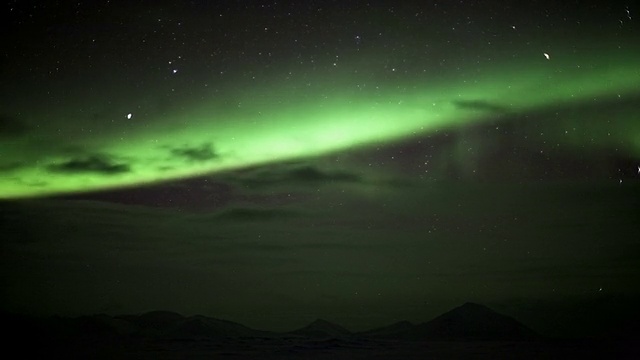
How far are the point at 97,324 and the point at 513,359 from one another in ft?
142

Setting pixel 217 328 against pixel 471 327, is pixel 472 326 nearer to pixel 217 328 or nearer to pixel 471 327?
pixel 471 327

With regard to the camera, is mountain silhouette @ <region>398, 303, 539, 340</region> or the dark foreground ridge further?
mountain silhouette @ <region>398, 303, 539, 340</region>

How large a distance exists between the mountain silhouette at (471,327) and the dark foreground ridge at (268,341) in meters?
A: 0.14

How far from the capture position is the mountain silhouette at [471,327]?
7188cm

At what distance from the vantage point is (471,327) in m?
85.6

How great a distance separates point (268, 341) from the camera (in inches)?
1657

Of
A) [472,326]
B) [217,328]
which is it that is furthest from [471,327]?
[217,328]

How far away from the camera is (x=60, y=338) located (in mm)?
48688

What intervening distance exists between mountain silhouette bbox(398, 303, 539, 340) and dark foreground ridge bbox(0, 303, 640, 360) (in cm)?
A: 14

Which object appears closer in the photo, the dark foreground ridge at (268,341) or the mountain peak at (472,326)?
the dark foreground ridge at (268,341)

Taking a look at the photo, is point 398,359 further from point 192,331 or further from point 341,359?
point 192,331

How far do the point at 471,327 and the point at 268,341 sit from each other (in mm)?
50951

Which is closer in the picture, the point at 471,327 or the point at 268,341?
the point at 268,341

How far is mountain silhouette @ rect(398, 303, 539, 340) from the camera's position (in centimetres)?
7188
